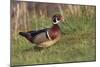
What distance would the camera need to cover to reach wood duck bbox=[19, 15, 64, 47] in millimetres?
2345

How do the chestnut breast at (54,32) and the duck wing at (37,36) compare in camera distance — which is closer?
the duck wing at (37,36)

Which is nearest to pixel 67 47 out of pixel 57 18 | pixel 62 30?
pixel 62 30

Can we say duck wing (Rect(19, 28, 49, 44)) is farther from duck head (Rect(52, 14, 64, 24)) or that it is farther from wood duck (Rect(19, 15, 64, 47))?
duck head (Rect(52, 14, 64, 24))

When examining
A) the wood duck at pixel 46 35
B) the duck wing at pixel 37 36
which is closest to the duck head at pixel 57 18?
the wood duck at pixel 46 35

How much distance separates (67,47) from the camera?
2500 millimetres

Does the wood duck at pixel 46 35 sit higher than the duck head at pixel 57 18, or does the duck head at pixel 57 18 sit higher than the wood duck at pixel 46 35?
the duck head at pixel 57 18

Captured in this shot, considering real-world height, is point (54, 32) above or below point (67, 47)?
above

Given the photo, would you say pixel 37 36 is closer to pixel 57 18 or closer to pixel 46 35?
pixel 46 35

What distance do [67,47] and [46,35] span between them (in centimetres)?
30

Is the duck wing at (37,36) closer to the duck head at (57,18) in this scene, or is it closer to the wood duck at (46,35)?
the wood duck at (46,35)

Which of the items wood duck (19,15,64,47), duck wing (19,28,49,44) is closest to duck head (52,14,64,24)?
wood duck (19,15,64,47)

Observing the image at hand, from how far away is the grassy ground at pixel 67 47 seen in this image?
2293mm

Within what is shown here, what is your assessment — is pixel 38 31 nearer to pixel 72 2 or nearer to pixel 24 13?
pixel 24 13
